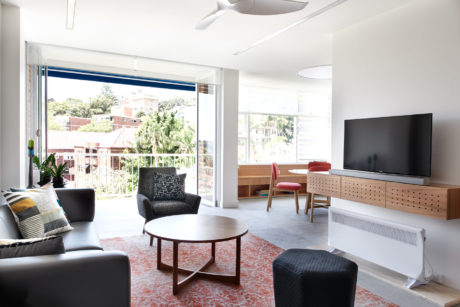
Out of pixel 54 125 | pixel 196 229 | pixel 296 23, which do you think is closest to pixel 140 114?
pixel 54 125

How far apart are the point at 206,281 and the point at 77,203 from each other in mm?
1490

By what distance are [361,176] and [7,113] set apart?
385 cm

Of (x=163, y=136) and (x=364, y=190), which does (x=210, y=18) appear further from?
(x=163, y=136)

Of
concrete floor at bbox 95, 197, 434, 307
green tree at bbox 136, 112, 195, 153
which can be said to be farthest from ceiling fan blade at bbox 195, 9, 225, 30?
green tree at bbox 136, 112, 195, 153

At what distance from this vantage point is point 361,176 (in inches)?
127

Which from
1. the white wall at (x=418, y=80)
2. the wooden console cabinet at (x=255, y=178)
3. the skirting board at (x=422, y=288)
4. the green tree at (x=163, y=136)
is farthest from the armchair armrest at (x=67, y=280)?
the green tree at (x=163, y=136)

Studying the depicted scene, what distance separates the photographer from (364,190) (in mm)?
3154

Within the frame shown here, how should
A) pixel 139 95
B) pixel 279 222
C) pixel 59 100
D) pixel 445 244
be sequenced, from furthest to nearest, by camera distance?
pixel 139 95 → pixel 59 100 → pixel 279 222 → pixel 445 244

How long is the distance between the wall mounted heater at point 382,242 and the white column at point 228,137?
2.78 m

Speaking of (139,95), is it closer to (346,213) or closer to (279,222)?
(279,222)

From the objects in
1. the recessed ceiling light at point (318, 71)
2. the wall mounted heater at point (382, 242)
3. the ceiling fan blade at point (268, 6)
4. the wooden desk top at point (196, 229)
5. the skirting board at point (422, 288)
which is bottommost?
the skirting board at point (422, 288)

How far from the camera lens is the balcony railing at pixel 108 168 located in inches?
252

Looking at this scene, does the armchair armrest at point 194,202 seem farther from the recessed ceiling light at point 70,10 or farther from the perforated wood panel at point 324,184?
the recessed ceiling light at point 70,10

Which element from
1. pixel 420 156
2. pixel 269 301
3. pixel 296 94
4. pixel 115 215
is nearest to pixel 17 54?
pixel 115 215
